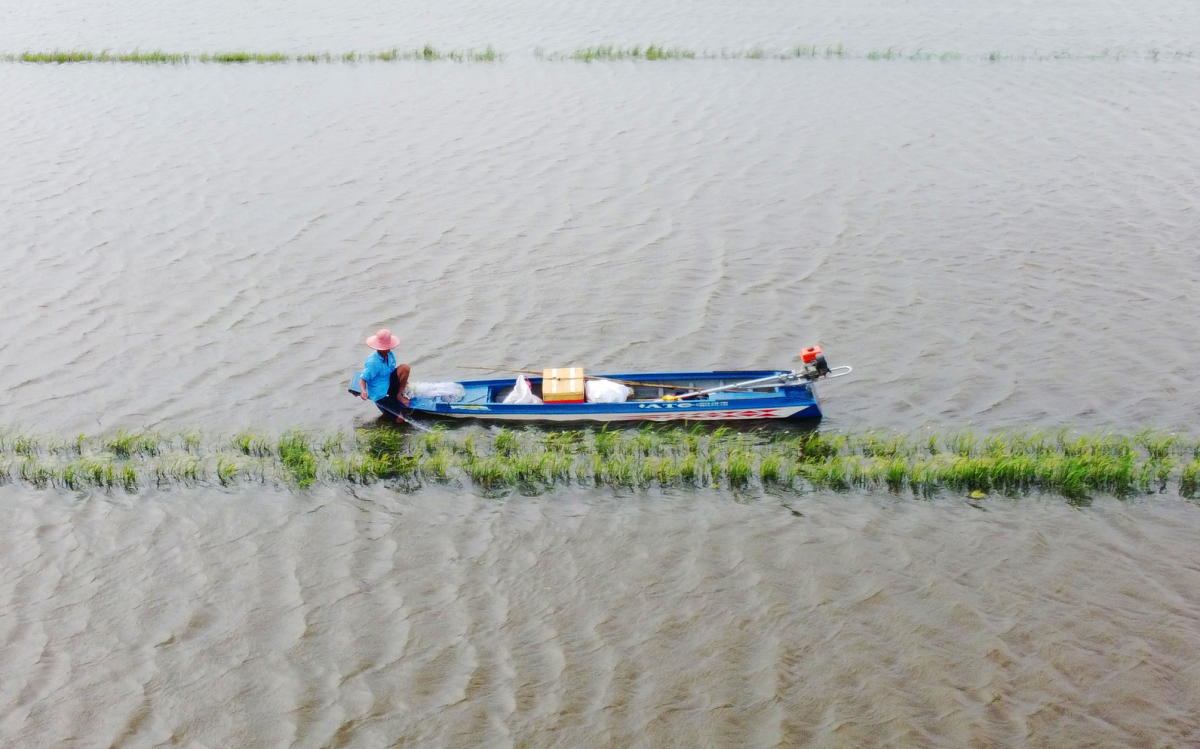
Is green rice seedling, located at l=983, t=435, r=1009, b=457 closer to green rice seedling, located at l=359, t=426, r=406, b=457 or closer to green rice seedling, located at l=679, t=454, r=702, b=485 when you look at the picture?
green rice seedling, located at l=679, t=454, r=702, b=485

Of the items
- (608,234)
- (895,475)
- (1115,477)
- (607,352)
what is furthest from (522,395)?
(1115,477)

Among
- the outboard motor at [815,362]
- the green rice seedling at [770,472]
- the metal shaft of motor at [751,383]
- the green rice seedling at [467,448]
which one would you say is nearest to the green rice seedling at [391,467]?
the green rice seedling at [467,448]

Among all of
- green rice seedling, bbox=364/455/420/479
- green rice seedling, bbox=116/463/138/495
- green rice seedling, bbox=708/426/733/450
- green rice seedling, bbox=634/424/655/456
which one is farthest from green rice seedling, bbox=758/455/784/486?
green rice seedling, bbox=116/463/138/495

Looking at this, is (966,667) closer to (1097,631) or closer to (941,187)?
(1097,631)

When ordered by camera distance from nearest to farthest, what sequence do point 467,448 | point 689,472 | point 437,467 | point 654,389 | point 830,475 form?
point 830,475 < point 689,472 < point 437,467 < point 467,448 < point 654,389

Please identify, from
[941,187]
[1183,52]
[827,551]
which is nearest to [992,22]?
[1183,52]

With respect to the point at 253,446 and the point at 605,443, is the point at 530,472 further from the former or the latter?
the point at 253,446

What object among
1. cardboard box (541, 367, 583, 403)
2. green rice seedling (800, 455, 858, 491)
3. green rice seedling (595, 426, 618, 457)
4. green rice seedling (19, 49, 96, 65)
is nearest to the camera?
green rice seedling (800, 455, 858, 491)
